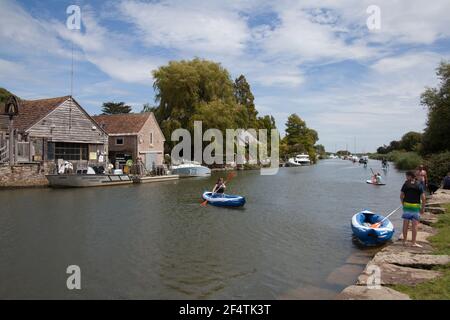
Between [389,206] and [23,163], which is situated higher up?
[23,163]

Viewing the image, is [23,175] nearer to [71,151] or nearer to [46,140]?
[46,140]

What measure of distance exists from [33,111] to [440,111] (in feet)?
132

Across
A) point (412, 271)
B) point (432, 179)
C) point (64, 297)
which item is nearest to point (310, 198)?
point (432, 179)

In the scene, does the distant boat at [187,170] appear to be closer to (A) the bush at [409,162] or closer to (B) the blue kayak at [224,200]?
(B) the blue kayak at [224,200]

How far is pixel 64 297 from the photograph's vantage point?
29.0 feet

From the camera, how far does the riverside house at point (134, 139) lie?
142ft

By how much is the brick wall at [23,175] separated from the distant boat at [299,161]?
205 ft

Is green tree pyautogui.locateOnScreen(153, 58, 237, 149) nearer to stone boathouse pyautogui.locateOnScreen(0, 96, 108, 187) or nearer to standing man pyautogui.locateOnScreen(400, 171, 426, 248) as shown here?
stone boathouse pyautogui.locateOnScreen(0, 96, 108, 187)

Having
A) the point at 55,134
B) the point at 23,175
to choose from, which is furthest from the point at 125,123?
the point at 23,175

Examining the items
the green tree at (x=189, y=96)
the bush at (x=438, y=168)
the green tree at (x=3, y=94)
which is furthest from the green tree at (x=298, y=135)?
the bush at (x=438, y=168)

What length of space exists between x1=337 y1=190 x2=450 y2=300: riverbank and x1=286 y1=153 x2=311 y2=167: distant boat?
248 feet

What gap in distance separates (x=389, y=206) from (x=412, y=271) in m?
15.5

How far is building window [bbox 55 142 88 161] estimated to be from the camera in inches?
1380
